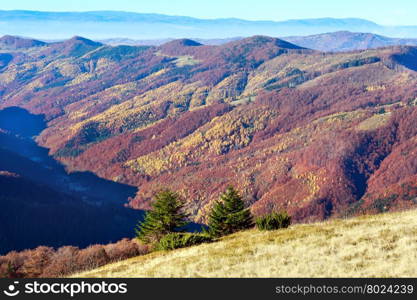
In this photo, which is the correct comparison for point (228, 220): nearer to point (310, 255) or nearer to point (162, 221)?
point (162, 221)

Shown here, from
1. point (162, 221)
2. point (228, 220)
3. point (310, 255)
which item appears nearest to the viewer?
point (310, 255)

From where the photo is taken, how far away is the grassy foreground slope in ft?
88.8

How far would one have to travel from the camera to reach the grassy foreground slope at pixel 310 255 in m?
27.1

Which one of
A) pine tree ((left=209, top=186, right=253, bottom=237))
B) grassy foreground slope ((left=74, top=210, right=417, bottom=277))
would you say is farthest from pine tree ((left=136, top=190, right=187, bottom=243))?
grassy foreground slope ((left=74, top=210, right=417, bottom=277))

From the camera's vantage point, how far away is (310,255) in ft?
101

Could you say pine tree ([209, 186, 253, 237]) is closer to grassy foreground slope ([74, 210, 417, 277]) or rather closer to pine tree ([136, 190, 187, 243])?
pine tree ([136, 190, 187, 243])

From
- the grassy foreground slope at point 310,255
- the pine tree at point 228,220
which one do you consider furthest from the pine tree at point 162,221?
the grassy foreground slope at point 310,255

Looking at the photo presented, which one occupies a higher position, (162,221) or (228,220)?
(228,220)

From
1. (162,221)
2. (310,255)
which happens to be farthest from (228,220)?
(310,255)

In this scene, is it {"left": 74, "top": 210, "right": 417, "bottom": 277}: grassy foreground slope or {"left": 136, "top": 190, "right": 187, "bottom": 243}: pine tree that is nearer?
{"left": 74, "top": 210, "right": 417, "bottom": 277}: grassy foreground slope

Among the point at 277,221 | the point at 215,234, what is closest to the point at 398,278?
the point at 277,221

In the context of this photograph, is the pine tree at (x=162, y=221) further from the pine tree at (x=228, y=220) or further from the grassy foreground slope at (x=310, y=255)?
the grassy foreground slope at (x=310, y=255)

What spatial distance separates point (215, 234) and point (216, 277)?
29519 millimetres

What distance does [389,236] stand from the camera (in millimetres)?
33812
